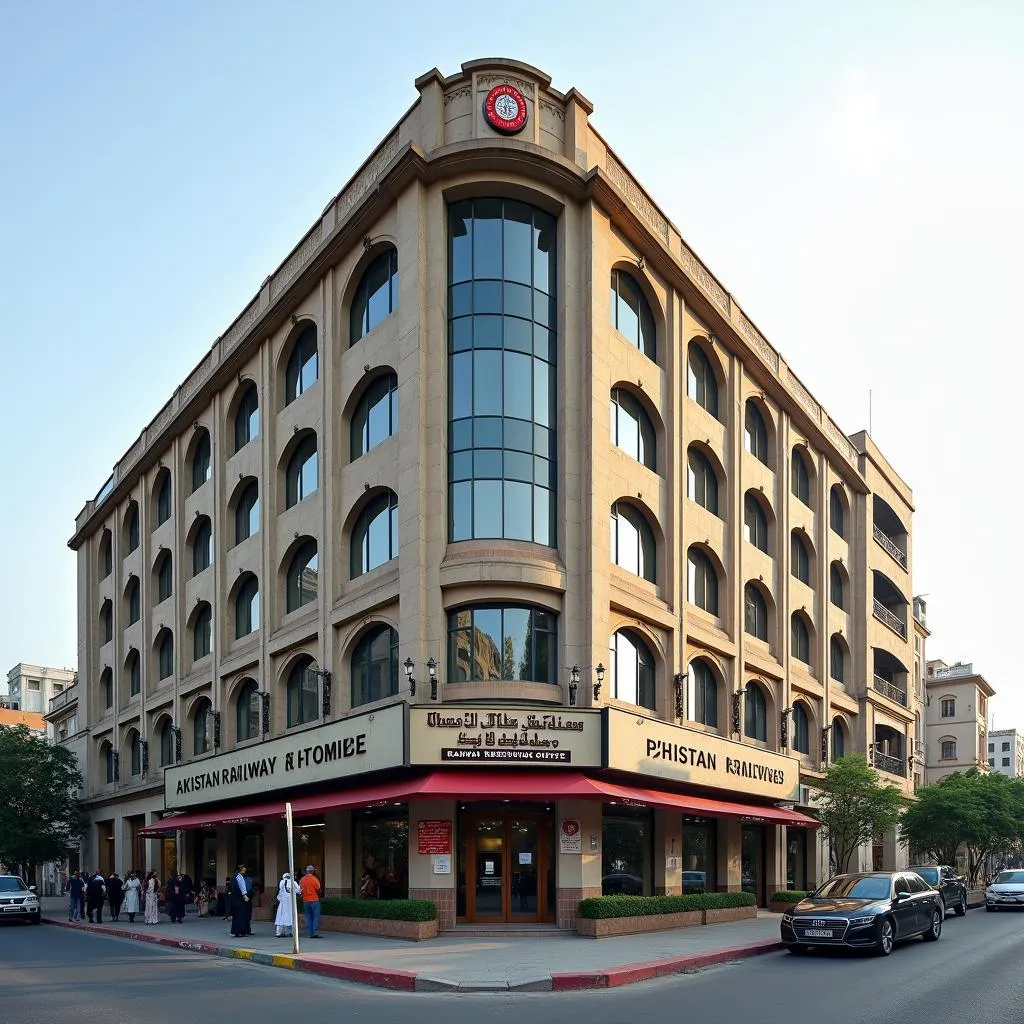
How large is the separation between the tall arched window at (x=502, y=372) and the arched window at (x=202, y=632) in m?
18.9

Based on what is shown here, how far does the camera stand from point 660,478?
33.8 m

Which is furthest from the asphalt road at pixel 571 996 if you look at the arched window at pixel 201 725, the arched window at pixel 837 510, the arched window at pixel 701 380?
the arched window at pixel 837 510

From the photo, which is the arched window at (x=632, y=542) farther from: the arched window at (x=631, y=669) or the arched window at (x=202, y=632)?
the arched window at (x=202, y=632)

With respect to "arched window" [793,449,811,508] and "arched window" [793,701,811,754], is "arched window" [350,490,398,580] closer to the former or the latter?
"arched window" [793,701,811,754]

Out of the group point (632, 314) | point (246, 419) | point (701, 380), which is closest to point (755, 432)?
point (701, 380)

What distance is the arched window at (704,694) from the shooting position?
35812 millimetres

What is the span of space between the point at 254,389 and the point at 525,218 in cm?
1500

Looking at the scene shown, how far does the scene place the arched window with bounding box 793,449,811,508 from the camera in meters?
47.3

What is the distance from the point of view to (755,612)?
135 feet

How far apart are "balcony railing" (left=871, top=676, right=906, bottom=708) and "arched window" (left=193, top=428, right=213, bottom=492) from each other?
3144 cm

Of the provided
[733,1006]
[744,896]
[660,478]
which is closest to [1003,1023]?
[733,1006]

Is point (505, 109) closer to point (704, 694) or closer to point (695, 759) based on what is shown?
point (695, 759)

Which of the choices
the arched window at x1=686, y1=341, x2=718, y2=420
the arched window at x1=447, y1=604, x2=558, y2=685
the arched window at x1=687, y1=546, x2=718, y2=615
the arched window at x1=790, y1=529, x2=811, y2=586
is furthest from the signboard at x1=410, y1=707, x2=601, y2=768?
the arched window at x1=790, y1=529, x2=811, y2=586

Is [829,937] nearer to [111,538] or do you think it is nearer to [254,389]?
[254,389]
